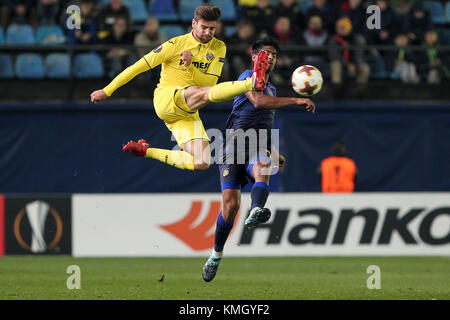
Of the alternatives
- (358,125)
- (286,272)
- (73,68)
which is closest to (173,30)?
(73,68)

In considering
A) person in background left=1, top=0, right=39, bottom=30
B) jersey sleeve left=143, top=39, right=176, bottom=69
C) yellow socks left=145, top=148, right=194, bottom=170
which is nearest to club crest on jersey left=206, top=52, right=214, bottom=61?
jersey sleeve left=143, top=39, right=176, bottom=69

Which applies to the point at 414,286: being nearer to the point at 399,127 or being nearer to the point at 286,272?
the point at 286,272

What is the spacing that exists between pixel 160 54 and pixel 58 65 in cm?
864

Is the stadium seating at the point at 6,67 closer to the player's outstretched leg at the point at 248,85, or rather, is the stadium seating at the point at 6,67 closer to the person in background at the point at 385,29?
the person in background at the point at 385,29

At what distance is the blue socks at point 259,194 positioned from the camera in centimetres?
986

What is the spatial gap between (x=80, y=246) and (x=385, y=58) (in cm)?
721

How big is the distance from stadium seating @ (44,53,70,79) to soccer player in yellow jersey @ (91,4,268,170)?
798 cm

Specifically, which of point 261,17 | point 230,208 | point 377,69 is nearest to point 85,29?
point 261,17

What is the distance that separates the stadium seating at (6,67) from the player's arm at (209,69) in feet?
28.6

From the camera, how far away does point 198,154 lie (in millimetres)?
10438

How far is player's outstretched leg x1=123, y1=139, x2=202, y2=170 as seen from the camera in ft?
34.5

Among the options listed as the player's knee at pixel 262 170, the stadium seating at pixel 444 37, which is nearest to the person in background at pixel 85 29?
the stadium seating at pixel 444 37

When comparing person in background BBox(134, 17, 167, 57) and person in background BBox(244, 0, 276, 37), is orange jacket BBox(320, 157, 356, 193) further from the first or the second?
person in background BBox(134, 17, 167, 57)

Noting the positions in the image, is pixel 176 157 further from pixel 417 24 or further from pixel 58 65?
pixel 417 24
